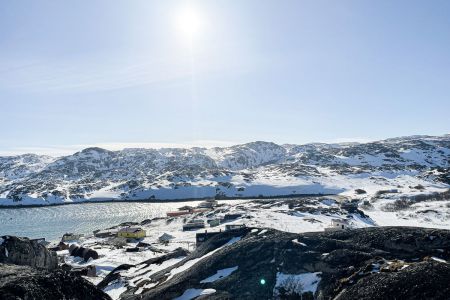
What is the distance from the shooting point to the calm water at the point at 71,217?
4369 inches

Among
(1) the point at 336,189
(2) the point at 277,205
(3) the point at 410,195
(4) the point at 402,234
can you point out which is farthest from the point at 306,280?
(1) the point at 336,189

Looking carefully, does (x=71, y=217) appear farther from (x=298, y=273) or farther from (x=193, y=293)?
(x=298, y=273)

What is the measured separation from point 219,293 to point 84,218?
120643 mm

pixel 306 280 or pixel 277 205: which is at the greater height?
pixel 306 280

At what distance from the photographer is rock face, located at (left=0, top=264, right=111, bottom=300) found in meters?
17.6

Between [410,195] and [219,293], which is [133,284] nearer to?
[219,293]

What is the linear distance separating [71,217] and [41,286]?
425 ft

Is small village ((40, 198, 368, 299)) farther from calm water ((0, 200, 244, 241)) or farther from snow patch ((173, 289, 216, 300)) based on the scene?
calm water ((0, 200, 244, 241))

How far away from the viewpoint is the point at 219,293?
1005 inches

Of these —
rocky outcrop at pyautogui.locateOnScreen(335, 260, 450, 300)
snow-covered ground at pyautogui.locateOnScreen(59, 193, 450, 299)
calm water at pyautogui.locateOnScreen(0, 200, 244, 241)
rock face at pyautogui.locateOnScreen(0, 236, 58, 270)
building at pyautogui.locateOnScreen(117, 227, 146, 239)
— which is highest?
rocky outcrop at pyautogui.locateOnScreen(335, 260, 450, 300)

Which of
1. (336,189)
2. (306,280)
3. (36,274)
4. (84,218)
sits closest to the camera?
(36,274)

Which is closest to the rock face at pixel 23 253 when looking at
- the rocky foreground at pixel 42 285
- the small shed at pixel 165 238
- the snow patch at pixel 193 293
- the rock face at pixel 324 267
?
the rock face at pixel 324 267

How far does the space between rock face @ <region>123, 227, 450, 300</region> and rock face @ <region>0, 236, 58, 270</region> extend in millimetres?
15346

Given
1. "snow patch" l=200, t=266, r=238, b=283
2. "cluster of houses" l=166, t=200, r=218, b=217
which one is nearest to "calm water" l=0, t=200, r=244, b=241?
"cluster of houses" l=166, t=200, r=218, b=217
